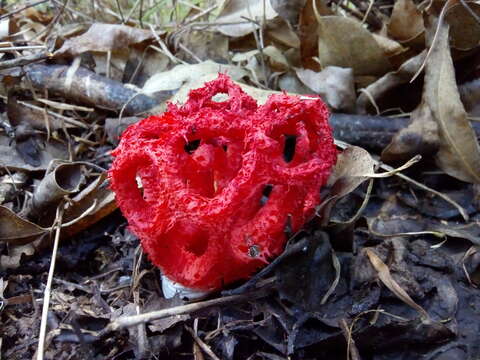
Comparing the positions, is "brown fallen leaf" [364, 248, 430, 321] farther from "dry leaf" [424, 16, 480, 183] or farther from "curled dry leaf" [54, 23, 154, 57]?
"curled dry leaf" [54, 23, 154, 57]

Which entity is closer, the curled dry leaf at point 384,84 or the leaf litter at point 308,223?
the leaf litter at point 308,223

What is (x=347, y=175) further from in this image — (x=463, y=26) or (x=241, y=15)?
(x=241, y=15)

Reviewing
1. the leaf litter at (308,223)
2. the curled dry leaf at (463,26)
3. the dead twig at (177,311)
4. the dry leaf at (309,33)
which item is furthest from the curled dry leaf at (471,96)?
the dead twig at (177,311)

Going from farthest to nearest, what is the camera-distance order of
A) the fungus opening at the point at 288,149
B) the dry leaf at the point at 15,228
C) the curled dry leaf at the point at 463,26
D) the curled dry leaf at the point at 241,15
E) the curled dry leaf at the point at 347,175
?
1. the curled dry leaf at the point at 241,15
2. the fungus opening at the point at 288,149
3. the curled dry leaf at the point at 463,26
4. the dry leaf at the point at 15,228
5. the curled dry leaf at the point at 347,175

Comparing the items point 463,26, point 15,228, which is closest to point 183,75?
point 15,228

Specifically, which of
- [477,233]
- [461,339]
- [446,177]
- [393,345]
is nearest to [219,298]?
[393,345]

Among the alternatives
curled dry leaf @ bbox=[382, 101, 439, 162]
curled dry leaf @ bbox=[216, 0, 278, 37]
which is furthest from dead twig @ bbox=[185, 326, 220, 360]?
curled dry leaf @ bbox=[216, 0, 278, 37]

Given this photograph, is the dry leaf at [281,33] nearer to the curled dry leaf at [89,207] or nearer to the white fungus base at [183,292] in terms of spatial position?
the curled dry leaf at [89,207]
